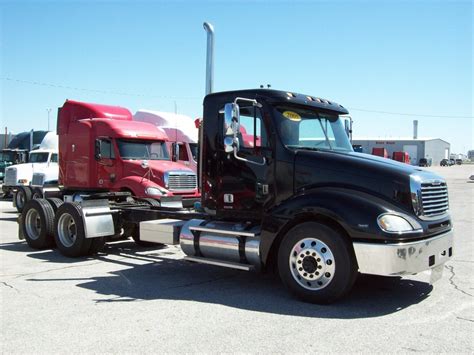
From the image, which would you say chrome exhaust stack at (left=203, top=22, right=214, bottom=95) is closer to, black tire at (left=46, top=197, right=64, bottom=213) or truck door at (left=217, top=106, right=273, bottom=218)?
truck door at (left=217, top=106, right=273, bottom=218)

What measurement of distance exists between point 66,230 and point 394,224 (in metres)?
6.05

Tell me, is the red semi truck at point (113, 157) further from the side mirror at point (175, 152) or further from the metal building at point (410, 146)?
the metal building at point (410, 146)

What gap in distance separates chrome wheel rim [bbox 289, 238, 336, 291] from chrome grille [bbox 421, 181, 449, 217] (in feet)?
4.05

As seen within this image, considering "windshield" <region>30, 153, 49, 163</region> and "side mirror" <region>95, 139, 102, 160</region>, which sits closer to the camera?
"side mirror" <region>95, 139, 102, 160</region>

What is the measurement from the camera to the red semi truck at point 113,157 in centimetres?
1187

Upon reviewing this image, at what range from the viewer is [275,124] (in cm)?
632

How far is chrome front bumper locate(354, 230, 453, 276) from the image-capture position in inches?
206

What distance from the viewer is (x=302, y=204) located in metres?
5.76

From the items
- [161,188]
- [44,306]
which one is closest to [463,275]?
[44,306]

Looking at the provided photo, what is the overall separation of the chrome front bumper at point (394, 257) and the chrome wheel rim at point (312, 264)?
0.36 metres

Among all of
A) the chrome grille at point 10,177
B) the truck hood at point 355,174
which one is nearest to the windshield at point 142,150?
the truck hood at point 355,174

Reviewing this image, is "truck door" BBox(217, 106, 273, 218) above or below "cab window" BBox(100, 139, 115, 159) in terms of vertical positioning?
below

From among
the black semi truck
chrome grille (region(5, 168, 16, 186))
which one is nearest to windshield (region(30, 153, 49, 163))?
chrome grille (region(5, 168, 16, 186))

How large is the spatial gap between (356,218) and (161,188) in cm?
697
